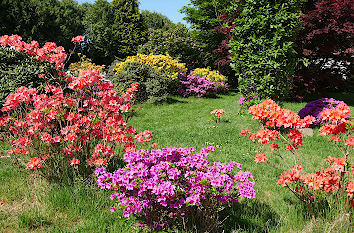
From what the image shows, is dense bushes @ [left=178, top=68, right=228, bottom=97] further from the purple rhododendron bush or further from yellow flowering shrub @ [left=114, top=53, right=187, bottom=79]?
the purple rhododendron bush

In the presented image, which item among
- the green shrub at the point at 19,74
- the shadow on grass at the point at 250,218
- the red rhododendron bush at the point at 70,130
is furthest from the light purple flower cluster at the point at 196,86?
the shadow on grass at the point at 250,218

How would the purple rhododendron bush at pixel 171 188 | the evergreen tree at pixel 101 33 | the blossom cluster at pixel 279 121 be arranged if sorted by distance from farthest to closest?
1. the evergreen tree at pixel 101 33
2. the blossom cluster at pixel 279 121
3. the purple rhododendron bush at pixel 171 188

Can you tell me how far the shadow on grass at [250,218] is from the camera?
2.45m

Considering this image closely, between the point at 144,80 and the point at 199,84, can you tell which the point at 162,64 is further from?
the point at 199,84

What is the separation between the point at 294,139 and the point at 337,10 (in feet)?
29.1

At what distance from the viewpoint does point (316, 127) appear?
22.1 feet

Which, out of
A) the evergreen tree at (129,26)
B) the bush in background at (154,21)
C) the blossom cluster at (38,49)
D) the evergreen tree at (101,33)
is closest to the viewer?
the blossom cluster at (38,49)

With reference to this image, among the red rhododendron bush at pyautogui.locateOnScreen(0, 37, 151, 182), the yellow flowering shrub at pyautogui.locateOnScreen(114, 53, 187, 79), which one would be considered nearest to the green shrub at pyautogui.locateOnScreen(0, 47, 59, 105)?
the red rhododendron bush at pyautogui.locateOnScreen(0, 37, 151, 182)

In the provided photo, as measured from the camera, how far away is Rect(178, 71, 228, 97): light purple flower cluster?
40.2ft

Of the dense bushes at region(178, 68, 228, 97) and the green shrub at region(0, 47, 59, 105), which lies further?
the dense bushes at region(178, 68, 228, 97)

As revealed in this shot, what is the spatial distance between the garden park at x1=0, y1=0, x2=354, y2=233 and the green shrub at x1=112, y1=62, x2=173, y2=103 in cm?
5

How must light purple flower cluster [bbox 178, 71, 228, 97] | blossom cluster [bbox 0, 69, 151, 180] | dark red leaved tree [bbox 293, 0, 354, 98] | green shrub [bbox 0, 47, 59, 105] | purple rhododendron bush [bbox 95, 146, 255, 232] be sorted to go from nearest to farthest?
purple rhododendron bush [bbox 95, 146, 255, 232]
blossom cluster [bbox 0, 69, 151, 180]
green shrub [bbox 0, 47, 59, 105]
dark red leaved tree [bbox 293, 0, 354, 98]
light purple flower cluster [bbox 178, 71, 228, 97]

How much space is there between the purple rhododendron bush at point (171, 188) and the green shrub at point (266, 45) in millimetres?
4915

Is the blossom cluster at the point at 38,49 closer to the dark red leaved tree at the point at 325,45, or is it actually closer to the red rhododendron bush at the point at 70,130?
the red rhododendron bush at the point at 70,130
